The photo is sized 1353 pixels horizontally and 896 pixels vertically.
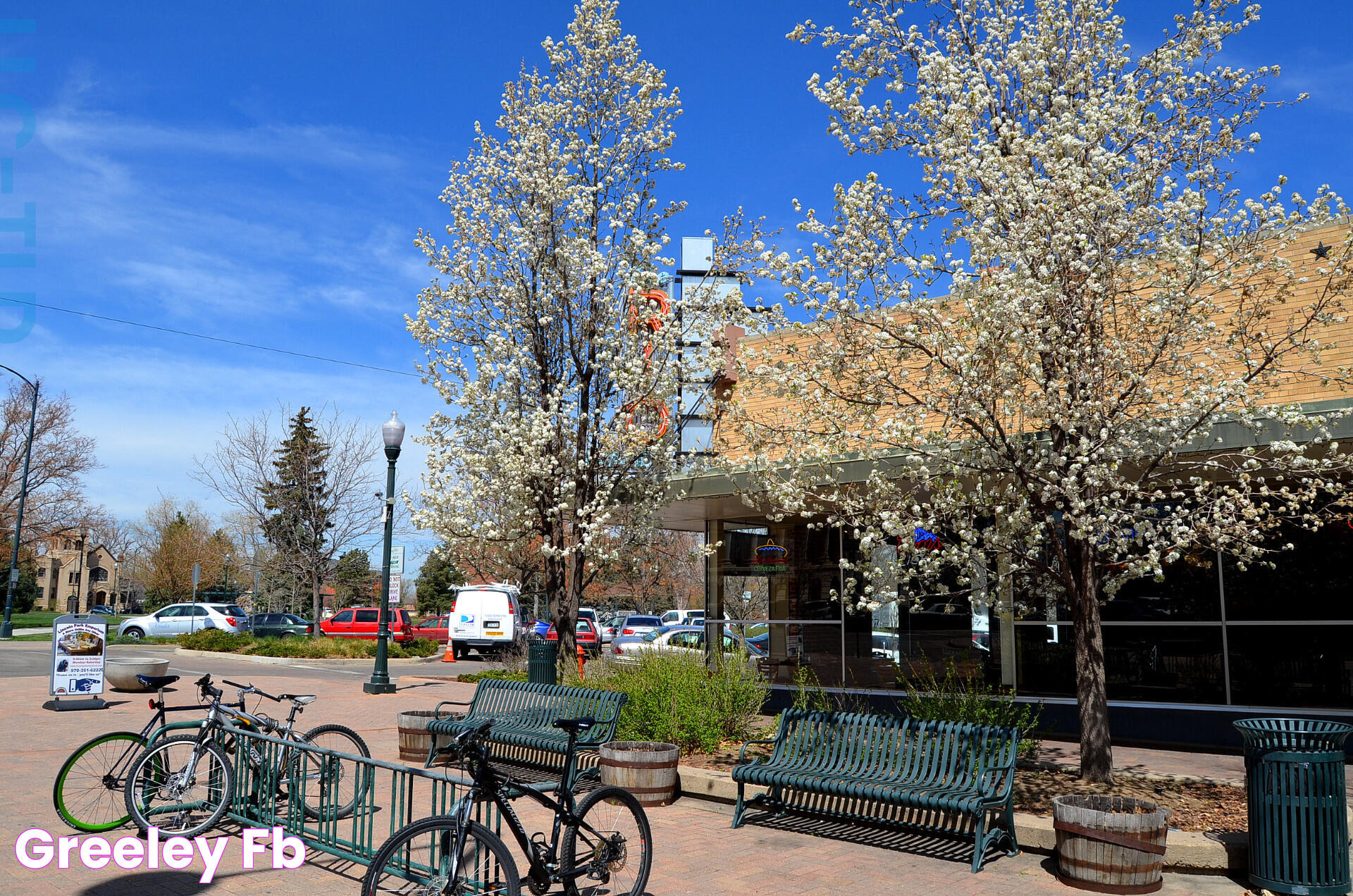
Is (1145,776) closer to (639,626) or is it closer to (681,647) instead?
(681,647)

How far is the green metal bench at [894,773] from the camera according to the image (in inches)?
273

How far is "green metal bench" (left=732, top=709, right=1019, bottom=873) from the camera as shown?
6.93m

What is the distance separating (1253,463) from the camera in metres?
7.67

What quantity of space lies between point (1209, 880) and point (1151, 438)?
3.33 m

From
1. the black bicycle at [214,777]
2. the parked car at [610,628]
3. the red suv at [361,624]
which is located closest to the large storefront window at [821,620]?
the black bicycle at [214,777]

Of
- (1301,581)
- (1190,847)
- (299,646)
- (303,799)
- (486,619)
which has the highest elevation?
(1301,581)

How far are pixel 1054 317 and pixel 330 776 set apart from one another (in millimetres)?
6375

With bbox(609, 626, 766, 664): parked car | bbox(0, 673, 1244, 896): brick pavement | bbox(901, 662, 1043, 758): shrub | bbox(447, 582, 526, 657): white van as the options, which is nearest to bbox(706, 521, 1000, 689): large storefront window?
bbox(609, 626, 766, 664): parked car

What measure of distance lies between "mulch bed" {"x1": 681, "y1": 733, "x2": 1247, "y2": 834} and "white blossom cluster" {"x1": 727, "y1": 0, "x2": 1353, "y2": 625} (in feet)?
4.09

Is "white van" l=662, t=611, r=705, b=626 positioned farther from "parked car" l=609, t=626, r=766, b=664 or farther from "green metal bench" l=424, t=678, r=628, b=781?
"green metal bench" l=424, t=678, r=628, b=781

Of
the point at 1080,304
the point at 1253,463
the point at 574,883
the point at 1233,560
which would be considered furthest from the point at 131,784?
the point at 1233,560

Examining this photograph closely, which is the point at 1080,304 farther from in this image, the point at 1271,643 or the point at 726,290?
the point at 1271,643

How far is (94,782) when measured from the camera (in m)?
6.88

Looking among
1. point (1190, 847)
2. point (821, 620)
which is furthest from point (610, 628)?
point (1190, 847)
